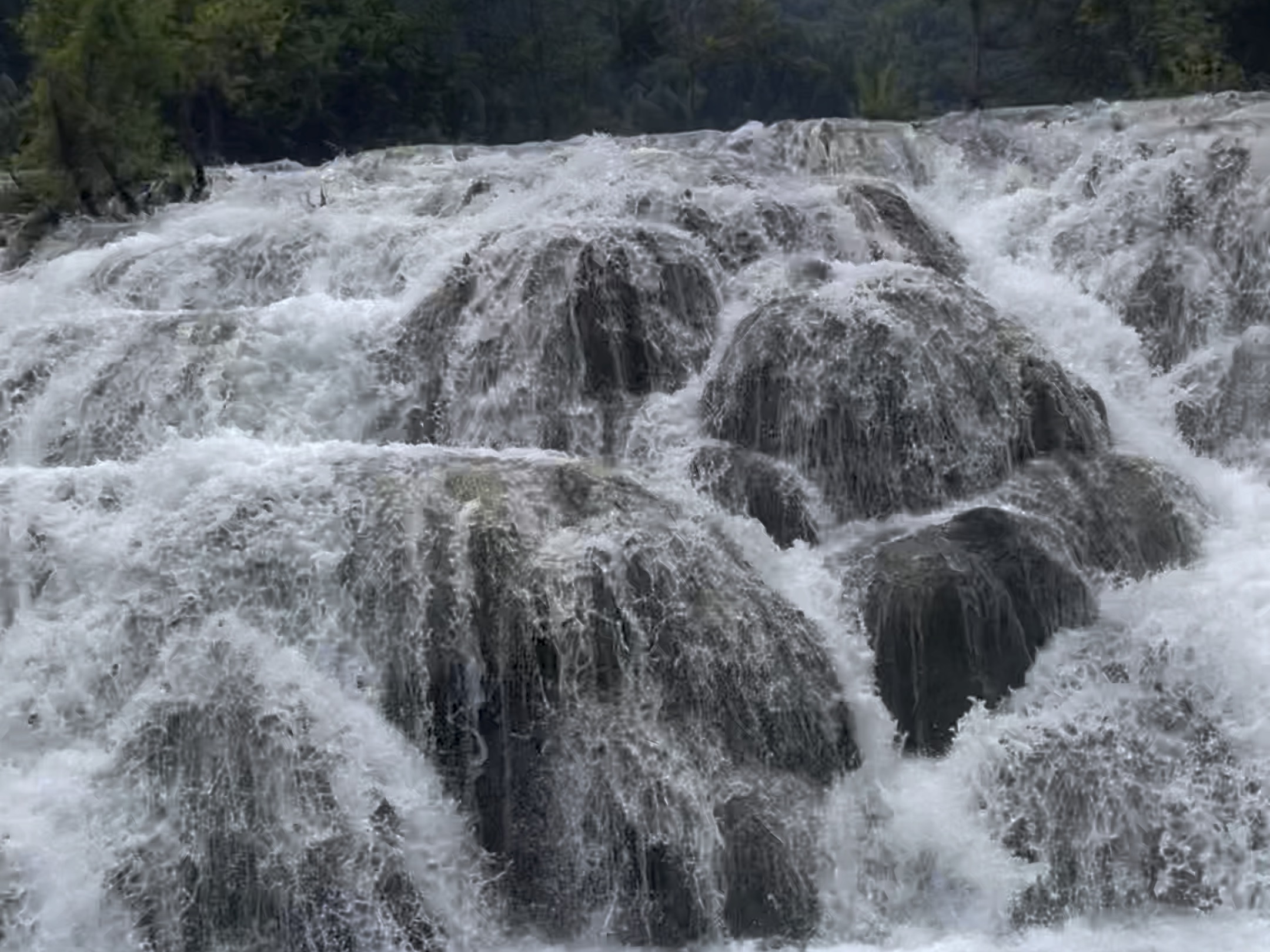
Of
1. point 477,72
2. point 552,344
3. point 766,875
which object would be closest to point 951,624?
point 766,875

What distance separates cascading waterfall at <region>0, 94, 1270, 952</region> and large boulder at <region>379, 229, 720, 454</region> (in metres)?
0.03

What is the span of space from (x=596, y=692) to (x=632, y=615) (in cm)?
49

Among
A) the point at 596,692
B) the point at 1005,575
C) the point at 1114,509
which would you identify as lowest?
the point at 596,692

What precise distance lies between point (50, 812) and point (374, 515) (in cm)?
235

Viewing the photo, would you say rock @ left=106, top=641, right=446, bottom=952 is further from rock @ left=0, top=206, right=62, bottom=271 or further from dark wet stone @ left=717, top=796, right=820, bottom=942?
rock @ left=0, top=206, right=62, bottom=271

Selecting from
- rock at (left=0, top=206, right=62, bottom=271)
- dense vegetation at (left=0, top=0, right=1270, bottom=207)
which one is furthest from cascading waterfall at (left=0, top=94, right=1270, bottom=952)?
dense vegetation at (left=0, top=0, right=1270, bottom=207)

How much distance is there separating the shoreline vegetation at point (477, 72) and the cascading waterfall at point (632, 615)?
6.73 m

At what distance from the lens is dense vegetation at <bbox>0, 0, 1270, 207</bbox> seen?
69.2 ft

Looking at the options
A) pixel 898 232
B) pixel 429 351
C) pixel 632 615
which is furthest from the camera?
pixel 898 232

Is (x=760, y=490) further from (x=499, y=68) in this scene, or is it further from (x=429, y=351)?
(x=499, y=68)

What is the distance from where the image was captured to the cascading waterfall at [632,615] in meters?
9.80

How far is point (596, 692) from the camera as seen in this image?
10.3 meters

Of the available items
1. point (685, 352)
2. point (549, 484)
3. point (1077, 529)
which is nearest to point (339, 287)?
point (685, 352)

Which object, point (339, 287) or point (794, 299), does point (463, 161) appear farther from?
point (794, 299)
